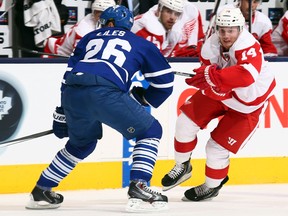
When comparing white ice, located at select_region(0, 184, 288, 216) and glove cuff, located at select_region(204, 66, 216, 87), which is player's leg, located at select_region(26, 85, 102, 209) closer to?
white ice, located at select_region(0, 184, 288, 216)

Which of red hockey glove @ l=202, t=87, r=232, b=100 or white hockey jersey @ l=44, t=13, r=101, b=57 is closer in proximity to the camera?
red hockey glove @ l=202, t=87, r=232, b=100

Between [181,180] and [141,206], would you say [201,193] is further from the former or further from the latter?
[141,206]

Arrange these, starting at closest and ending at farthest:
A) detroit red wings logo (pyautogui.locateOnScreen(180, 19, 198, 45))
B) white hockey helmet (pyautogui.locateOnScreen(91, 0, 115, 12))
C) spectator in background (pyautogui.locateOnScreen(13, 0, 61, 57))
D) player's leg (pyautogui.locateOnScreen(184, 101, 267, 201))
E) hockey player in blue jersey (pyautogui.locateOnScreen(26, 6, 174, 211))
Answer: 1. hockey player in blue jersey (pyautogui.locateOnScreen(26, 6, 174, 211))
2. player's leg (pyautogui.locateOnScreen(184, 101, 267, 201))
3. white hockey helmet (pyautogui.locateOnScreen(91, 0, 115, 12))
4. spectator in background (pyautogui.locateOnScreen(13, 0, 61, 57))
5. detroit red wings logo (pyautogui.locateOnScreen(180, 19, 198, 45))

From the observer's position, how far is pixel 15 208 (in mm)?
6512

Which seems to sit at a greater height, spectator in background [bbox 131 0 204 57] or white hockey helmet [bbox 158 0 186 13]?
white hockey helmet [bbox 158 0 186 13]

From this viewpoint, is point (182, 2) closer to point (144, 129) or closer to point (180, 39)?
point (180, 39)

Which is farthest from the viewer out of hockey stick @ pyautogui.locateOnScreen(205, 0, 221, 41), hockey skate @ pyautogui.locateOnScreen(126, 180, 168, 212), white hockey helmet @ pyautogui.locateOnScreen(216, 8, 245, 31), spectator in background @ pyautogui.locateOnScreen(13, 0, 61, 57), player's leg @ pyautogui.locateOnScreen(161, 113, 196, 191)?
hockey stick @ pyautogui.locateOnScreen(205, 0, 221, 41)

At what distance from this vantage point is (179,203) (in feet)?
22.2

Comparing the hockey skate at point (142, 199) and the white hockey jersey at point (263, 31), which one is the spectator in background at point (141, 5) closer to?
the white hockey jersey at point (263, 31)

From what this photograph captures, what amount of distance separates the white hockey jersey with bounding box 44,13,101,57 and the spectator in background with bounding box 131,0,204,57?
311 mm

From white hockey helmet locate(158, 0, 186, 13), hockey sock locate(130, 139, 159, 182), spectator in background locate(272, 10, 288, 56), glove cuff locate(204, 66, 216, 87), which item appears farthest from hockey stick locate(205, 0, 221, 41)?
hockey sock locate(130, 139, 159, 182)

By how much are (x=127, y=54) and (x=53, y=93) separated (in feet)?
3.83

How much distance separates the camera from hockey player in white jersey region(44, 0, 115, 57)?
25.7ft

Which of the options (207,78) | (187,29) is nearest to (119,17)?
(207,78)
